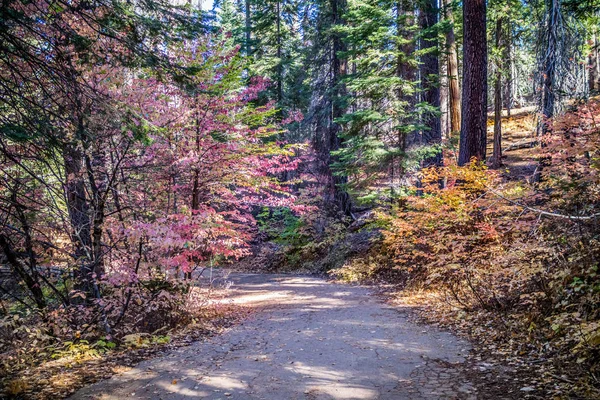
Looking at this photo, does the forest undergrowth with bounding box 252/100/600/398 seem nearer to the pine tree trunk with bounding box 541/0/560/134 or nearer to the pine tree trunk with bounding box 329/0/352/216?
the pine tree trunk with bounding box 541/0/560/134

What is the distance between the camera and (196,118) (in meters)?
9.03

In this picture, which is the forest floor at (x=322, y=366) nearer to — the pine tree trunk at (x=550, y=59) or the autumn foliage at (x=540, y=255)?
the autumn foliage at (x=540, y=255)

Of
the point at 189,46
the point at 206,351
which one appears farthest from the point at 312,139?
the point at 206,351

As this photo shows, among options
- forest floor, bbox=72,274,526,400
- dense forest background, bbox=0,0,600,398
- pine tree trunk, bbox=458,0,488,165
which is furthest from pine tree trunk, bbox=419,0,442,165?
forest floor, bbox=72,274,526,400

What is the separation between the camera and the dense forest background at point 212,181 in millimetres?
4977

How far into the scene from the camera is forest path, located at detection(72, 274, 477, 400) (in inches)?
156

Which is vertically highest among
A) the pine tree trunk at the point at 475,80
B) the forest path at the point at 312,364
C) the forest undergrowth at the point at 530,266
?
the pine tree trunk at the point at 475,80

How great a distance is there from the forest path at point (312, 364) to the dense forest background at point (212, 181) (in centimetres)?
83

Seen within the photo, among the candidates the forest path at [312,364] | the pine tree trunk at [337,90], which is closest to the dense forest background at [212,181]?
the forest path at [312,364]

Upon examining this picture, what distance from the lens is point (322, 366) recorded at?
4.72 meters

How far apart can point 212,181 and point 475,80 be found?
6873 mm

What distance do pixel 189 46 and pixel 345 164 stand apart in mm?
7962

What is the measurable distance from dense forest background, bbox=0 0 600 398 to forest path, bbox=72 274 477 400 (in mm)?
826

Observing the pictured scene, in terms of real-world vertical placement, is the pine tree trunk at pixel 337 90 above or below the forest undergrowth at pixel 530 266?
above
